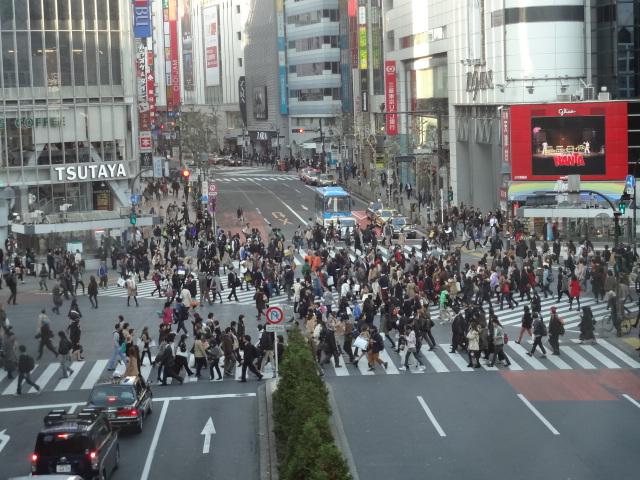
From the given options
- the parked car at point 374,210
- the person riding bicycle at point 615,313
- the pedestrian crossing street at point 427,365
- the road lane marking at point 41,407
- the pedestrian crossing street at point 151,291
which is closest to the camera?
the road lane marking at point 41,407

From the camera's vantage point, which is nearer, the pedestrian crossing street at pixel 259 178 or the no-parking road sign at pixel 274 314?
the no-parking road sign at pixel 274 314

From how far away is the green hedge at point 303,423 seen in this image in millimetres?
15102

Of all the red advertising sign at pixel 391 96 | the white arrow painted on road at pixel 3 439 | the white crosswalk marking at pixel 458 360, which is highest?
the red advertising sign at pixel 391 96

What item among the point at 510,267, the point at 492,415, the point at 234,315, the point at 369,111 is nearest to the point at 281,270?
the point at 234,315

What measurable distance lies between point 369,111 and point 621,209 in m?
68.1

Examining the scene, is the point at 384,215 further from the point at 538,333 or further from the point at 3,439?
the point at 3,439

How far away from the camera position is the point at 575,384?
2770 cm

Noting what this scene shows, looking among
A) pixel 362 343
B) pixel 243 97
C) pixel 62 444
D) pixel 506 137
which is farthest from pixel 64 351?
pixel 243 97

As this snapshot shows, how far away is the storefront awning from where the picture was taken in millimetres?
60281

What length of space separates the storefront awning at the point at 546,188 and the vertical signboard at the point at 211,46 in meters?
128

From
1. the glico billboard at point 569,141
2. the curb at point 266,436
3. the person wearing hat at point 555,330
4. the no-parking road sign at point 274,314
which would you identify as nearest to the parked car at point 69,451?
the curb at point 266,436

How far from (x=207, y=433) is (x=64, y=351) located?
7872mm

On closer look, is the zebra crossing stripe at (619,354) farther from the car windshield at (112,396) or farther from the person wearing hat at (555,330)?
the car windshield at (112,396)

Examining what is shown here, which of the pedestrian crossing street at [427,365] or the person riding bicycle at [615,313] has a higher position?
the person riding bicycle at [615,313]
